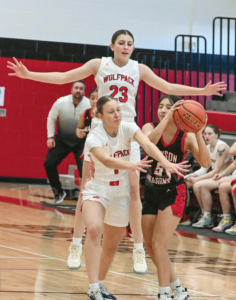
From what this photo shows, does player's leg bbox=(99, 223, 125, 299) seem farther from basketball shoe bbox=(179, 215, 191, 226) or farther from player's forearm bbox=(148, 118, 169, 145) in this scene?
basketball shoe bbox=(179, 215, 191, 226)

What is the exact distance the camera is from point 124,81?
3.88m

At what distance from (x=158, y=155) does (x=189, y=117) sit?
446 mm

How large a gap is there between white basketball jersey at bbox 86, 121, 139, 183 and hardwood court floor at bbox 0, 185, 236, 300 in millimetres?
960

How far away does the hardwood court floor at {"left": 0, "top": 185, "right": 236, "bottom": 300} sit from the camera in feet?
12.1

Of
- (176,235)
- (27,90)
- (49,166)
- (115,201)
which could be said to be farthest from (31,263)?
(27,90)

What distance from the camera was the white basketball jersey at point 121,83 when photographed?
386cm

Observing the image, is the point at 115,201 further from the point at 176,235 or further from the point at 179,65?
the point at 179,65

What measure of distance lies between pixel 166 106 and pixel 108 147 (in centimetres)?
65

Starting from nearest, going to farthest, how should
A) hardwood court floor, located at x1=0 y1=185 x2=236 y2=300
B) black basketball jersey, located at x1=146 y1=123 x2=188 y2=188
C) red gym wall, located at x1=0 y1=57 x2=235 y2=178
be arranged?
black basketball jersey, located at x1=146 y1=123 x2=188 y2=188 → hardwood court floor, located at x1=0 y1=185 x2=236 y2=300 → red gym wall, located at x1=0 y1=57 x2=235 y2=178

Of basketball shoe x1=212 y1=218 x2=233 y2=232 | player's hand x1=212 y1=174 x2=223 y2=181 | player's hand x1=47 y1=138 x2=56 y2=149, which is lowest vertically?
basketball shoe x1=212 y1=218 x2=233 y2=232

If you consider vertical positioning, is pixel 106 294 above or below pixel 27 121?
below

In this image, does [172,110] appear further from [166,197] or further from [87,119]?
[87,119]

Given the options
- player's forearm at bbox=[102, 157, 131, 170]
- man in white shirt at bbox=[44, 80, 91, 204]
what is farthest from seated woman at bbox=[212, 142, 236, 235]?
player's forearm at bbox=[102, 157, 131, 170]

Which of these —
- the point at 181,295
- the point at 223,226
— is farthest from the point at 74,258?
the point at 223,226
